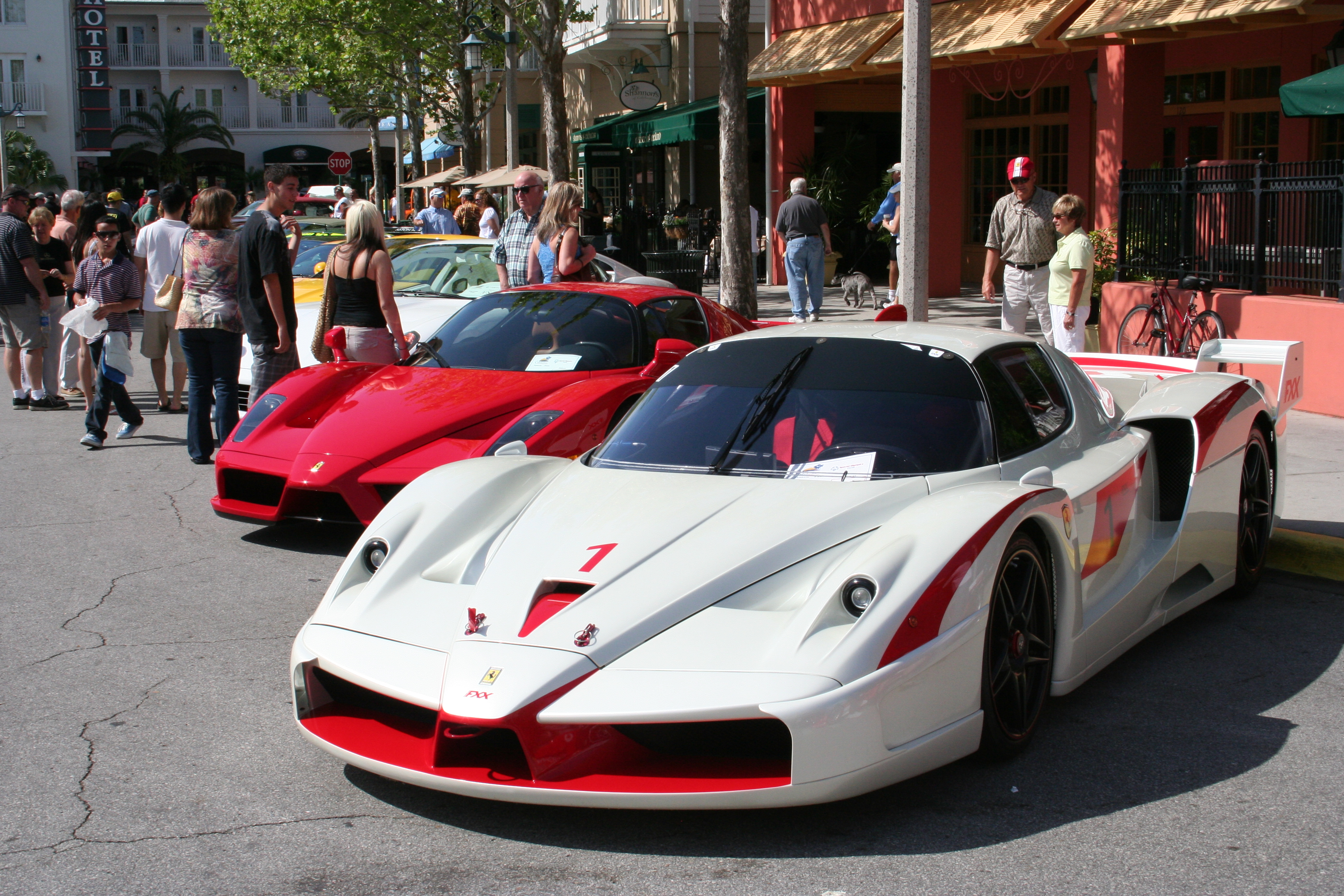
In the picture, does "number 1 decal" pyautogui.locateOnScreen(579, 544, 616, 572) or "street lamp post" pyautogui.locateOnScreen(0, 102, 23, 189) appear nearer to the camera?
"number 1 decal" pyautogui.locateOnScreen(579, 544, 616, 572)

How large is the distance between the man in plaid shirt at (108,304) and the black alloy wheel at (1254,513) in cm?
763

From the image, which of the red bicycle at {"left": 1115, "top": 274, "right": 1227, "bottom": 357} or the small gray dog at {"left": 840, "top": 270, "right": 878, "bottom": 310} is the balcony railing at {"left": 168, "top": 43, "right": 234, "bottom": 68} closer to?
the small gray dog at {"left": 840, "top": 270, "right": 878, "bottom": 310}

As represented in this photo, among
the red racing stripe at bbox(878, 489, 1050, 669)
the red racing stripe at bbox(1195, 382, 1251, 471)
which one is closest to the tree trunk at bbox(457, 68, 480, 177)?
the red racing stripe at bbox(1195, 382, 1251, 471)

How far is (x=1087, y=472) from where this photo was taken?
178 inches

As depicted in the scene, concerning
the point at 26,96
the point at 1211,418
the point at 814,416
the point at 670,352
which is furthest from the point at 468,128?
the point at 26,96

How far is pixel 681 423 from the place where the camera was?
468 cm

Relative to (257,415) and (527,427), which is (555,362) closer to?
(527,427)

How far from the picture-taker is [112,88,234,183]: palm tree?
73312mm

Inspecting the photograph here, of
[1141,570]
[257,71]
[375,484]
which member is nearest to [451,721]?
[1141,570]

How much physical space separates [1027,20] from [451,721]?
13783 millimetres

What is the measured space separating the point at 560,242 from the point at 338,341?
2.51 metres

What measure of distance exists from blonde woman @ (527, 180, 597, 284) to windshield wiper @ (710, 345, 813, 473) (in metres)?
5.24

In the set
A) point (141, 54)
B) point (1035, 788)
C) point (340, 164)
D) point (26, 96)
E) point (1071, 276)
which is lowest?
point (1035, 788)

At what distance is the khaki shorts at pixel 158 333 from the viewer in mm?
11305
